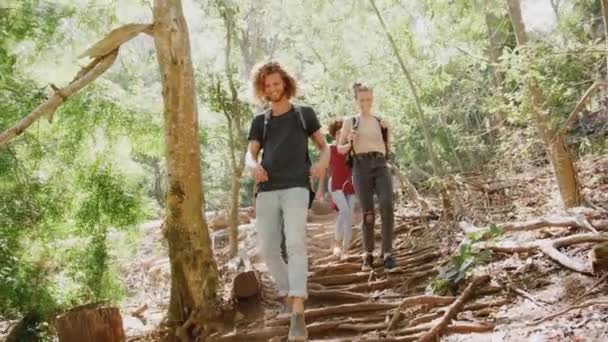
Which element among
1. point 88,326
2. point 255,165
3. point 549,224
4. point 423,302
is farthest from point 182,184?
point 549,224

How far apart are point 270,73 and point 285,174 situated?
2.81 ft

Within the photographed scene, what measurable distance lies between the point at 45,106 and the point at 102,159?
3.40 meters

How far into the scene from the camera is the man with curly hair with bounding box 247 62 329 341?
4.05 metres

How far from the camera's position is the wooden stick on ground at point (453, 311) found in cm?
388

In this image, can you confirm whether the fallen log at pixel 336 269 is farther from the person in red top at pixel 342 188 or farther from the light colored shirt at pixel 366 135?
the light colored shirt at pixel 366 135

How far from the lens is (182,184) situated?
5629 millimetres

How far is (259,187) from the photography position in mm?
4203

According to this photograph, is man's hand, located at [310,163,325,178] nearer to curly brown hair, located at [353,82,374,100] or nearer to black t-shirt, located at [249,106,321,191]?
black t-shirt, located at [249,106,321,191]

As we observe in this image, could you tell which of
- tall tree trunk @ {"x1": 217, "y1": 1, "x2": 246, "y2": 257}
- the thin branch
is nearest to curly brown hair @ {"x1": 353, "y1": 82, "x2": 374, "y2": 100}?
the thin branch

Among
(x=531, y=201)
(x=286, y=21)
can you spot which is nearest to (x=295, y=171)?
(x=531, y=201)

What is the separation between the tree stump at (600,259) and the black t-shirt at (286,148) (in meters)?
2.20

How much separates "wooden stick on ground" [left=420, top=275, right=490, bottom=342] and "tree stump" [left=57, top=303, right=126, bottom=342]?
2.78 metres

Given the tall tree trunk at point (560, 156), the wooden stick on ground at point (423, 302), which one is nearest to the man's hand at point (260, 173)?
the wooden stick on ground at point (423, 302)

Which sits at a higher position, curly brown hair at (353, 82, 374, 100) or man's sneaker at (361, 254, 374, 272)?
curly brown hair at (353, 82, 374, 100)
